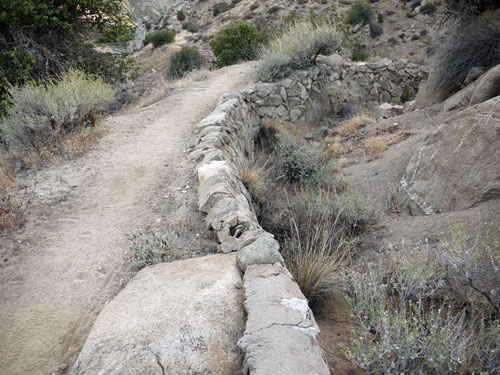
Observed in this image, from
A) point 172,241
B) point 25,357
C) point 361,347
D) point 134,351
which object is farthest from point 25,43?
point 361,347

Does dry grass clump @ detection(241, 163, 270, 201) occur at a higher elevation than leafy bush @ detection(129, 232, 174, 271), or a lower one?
lower

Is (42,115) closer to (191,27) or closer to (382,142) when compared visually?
(382,142)

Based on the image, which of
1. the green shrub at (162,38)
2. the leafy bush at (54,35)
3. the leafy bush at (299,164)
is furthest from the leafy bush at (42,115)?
the green shrub at (162,38)

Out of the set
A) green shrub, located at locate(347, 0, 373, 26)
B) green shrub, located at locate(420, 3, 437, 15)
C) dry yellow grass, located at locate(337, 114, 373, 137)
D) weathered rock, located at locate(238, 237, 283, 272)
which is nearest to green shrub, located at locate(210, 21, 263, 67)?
dry yellow grass, located at locate(337, 114, 373, 137)

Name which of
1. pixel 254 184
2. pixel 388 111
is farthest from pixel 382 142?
pixel 254 184

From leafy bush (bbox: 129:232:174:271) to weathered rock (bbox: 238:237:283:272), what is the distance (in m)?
0.76

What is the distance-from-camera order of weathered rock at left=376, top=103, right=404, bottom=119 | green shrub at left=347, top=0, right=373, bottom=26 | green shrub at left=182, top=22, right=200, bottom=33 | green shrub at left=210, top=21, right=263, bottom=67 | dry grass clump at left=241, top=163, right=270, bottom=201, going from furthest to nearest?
green shrub at left=182, top=22, right=200, bottom=33 < green shrub at left=347, top=0, right=373, bottom=26 < green shrub at left=210, top=21, right=263, bottom=67 < weathered rock at left=376, top=103, right=404, bottom=119 < dry grass clump at left=241, top=163, right=270, bottom=201

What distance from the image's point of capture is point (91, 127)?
18.6 feet

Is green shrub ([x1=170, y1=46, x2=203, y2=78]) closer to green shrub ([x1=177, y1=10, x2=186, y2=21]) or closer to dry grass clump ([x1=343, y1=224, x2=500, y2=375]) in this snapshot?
green shrub ([x1=177, y1=10, x2=186, y2=21])

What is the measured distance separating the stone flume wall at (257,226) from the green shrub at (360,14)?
13577 millimetres

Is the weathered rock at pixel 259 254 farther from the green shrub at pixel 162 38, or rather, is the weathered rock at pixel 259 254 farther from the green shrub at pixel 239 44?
the green shrub at pixel 162 38

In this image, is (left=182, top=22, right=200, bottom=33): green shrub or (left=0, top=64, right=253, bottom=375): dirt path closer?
(left=0, top=64, right=253, bottom=375): dirt path

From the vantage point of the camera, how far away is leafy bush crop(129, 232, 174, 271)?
9.70 ft

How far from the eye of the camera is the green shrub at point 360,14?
20.1m
